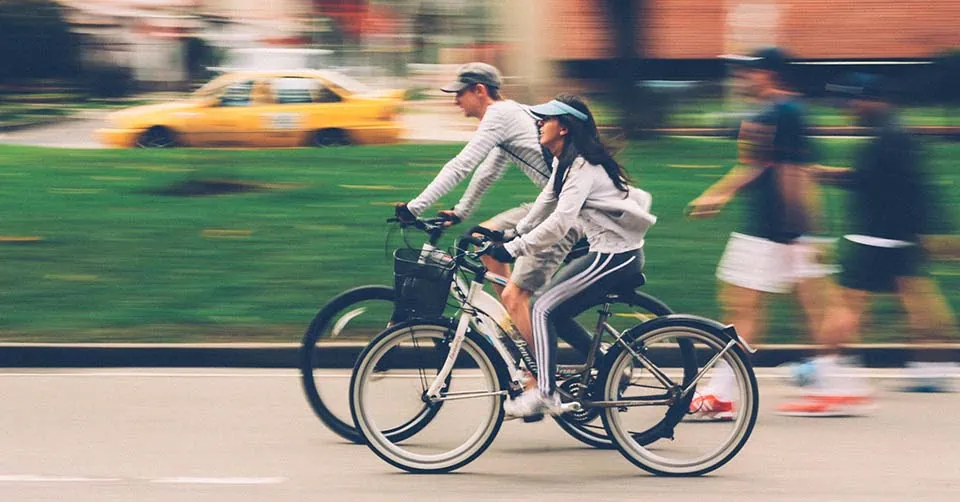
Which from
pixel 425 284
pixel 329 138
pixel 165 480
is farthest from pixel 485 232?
pixel 329 138

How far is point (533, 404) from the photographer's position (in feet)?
18.1

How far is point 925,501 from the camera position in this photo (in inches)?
207

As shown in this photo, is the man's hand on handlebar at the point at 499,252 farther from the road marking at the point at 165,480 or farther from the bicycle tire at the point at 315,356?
the road marking at the point at 165,480

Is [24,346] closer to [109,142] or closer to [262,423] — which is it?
[262,423]

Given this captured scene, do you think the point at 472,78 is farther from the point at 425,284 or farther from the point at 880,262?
the point at 880,262

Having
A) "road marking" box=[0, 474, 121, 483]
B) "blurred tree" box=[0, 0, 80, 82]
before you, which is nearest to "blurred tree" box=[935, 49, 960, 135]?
"blurred tree" box=[0, 0, 80, 82]

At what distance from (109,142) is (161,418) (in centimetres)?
815

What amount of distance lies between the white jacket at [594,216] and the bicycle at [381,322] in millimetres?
262

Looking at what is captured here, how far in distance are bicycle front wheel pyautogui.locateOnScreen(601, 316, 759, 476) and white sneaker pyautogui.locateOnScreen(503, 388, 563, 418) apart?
0.21 metres

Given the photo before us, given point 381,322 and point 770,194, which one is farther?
point 770,194

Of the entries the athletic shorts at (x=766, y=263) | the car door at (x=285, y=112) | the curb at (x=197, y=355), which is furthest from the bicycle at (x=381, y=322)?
the car door at (x=285, y=112)

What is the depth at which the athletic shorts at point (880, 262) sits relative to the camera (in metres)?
6.80

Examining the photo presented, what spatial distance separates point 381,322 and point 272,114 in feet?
29.2

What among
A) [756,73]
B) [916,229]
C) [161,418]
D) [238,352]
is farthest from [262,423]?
[916,229]
